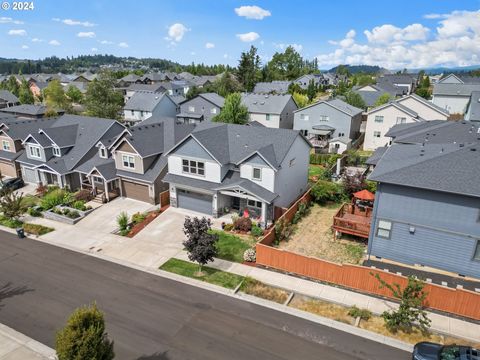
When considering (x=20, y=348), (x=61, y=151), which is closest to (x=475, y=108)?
(x=61, y=151)

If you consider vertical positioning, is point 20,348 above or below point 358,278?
below

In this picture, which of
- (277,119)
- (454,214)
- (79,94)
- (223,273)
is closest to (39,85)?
(79,94)

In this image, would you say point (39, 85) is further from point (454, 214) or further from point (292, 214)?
point (454, 214)

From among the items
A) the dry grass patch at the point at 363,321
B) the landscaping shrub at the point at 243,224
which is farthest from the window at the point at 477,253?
the landscaping shrub at the point at 243,224

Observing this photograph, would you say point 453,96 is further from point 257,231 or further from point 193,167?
point 257,231

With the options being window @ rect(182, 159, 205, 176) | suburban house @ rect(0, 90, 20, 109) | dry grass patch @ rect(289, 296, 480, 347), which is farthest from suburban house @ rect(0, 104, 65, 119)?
dry grass patch @ rect(289, 296, 480, 347)

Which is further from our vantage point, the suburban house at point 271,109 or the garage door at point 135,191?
the suburban house at point 271,109

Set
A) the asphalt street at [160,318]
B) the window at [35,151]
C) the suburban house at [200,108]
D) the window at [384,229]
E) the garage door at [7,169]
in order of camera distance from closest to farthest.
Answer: the asphalt street at [160,318]
the window at [384,229]
the window at [35,151]
the garage door at [7,169]
the suburban house at [200,108]

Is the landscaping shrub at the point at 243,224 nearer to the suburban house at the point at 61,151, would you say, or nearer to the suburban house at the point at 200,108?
the suburban house at the point at 61,151
